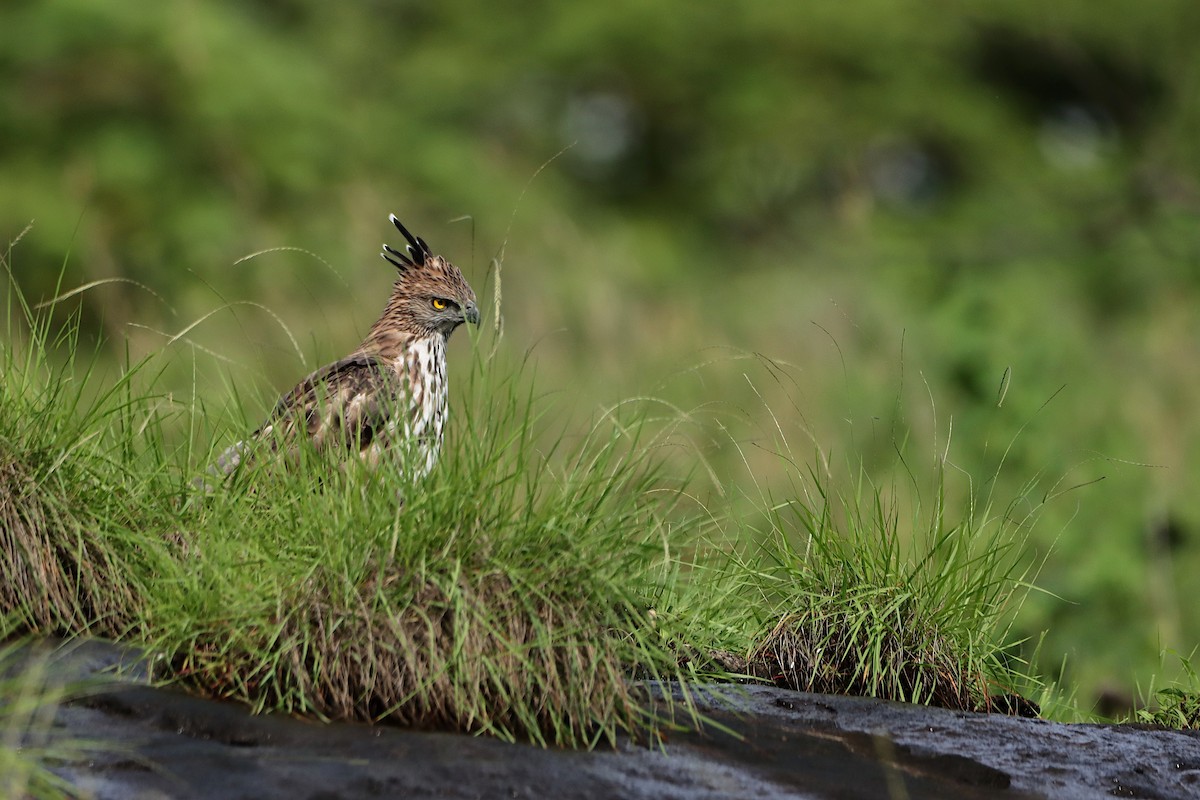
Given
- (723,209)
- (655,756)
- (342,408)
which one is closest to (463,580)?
(655,756)

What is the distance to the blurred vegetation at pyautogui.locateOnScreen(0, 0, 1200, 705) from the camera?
8852 mm

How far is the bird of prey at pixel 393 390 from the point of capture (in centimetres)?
426

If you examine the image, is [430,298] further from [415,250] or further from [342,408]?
[342,408]

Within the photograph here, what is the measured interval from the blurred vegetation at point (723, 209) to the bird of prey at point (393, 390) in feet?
0.86

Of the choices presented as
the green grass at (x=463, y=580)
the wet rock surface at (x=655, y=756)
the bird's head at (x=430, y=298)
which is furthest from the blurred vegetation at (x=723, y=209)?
the wet rock surface at (x=655, y=756)

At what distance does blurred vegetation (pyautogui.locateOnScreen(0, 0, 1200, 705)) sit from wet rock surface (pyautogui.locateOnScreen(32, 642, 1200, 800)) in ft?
Result: 2.89

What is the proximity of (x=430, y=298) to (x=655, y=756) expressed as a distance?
2.61 metres

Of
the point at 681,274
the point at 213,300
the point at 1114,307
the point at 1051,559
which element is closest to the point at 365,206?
the point at 213,300

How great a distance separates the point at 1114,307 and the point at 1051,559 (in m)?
9.59

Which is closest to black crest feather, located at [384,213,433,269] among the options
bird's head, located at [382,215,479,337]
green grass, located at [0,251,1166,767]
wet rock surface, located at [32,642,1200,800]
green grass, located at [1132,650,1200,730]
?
bird's head, located at [382,215,479,337]

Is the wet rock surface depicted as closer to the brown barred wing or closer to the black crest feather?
the brown barred wing

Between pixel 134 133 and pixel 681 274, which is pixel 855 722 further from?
pixel 681 274

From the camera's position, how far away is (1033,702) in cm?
462

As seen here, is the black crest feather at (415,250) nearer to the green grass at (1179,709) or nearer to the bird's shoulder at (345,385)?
the bird's shoulder at (345,385)
